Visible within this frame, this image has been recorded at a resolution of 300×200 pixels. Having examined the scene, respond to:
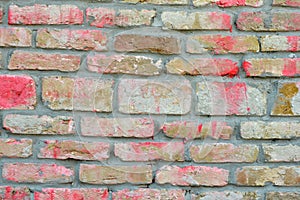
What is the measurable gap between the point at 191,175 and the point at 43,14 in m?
0.68

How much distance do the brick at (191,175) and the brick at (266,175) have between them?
0.18 feet

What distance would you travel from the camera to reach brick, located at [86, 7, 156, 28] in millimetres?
1428

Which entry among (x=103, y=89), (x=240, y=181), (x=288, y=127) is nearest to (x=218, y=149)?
(x=240, y=181)

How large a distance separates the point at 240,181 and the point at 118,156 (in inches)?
15.6

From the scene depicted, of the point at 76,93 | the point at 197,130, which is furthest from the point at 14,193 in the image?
the point at 197,130

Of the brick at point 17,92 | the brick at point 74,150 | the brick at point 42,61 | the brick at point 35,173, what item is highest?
the brick at point 42,61

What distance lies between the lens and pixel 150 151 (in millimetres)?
1450

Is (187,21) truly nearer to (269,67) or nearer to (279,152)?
(269,67)

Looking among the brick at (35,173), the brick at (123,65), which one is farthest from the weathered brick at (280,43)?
the brick at (35,173)

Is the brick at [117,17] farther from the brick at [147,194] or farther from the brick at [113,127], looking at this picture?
the brick at [147,194]

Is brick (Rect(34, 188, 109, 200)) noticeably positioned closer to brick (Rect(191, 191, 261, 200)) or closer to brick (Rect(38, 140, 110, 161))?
brick (Rect(38, 140, 110, 161))

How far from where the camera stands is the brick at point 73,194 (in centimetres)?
144

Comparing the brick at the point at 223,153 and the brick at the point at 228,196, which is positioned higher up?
the brick at the point at 223,153

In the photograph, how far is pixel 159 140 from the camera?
1.45 metres
